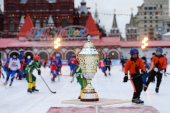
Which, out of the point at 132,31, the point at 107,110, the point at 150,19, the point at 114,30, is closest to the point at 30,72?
the point at 107,110

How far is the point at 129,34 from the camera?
85.5 metres

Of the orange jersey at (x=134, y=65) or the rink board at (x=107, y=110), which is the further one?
the orange jersey at (x=134, y=65)

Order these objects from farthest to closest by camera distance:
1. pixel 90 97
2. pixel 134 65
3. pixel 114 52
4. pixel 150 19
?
pixel 150 19 < pixel 114 52 < pixel 134 65 < pixel 90 97

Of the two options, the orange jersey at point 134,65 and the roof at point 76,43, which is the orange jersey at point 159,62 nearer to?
the orange jersey at point 134,65

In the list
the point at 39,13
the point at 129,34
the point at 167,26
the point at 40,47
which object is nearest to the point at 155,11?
the point at 167,26

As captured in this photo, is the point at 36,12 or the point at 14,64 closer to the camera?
the point at 14,64

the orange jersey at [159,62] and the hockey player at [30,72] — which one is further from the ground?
the orange jersey at [159,62]

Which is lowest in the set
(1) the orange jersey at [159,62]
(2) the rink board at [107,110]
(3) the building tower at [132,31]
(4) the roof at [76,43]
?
(2) the rink board at [107,110]

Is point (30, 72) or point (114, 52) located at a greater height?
point (114, 52)

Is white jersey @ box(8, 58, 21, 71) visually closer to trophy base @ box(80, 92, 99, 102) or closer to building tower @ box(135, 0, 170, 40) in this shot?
trophy base @ box(80, 92, 99, 102)

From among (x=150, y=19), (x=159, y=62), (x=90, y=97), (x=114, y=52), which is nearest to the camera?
(x=90, y=97)

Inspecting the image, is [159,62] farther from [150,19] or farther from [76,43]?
[150,19]

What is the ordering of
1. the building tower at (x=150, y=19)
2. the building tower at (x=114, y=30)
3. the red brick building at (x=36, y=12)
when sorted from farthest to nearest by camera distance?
1. the building tower at (x=150, y=19)
2. the building tower at (x=114, y=30)
3. the red brick building at (x=36, y=12)

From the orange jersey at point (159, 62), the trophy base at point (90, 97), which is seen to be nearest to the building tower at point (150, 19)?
the orange jersey at point (159, 62)
